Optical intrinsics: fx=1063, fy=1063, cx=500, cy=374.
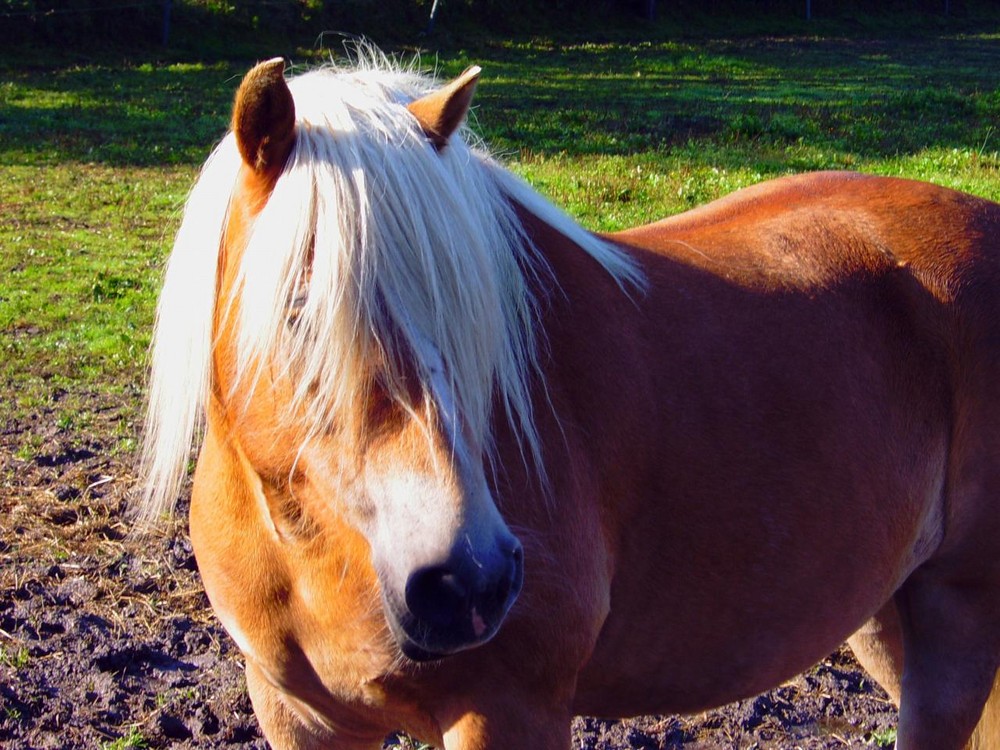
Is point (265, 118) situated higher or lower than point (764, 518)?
higher

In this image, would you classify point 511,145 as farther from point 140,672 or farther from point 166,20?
point 166,20

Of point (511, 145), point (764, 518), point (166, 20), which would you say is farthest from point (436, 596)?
point (166, 20)

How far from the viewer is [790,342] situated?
2371mm

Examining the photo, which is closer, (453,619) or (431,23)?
(453,619)

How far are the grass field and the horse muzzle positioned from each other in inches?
53.2

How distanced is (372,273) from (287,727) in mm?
1172

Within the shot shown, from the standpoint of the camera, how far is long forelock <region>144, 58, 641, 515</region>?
1.67 metres

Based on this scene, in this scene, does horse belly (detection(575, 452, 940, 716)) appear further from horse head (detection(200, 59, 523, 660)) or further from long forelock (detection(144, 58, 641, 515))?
horse head (detection(200, 59, 523, 660))

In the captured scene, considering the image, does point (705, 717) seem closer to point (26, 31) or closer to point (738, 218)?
point (738, 218)

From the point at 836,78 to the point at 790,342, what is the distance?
18.6m

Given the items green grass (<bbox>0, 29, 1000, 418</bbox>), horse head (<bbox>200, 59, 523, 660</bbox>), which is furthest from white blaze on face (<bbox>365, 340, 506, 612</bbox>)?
green grass (<bbox>0, 29, 1000, 418</bbox>)

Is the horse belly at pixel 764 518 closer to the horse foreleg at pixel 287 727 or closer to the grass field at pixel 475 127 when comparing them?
the horse foreleg at pixel 287 727

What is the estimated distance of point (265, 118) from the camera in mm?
1772

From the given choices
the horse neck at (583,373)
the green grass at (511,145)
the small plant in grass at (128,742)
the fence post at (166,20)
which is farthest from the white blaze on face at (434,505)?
the fence post at (166,20)
